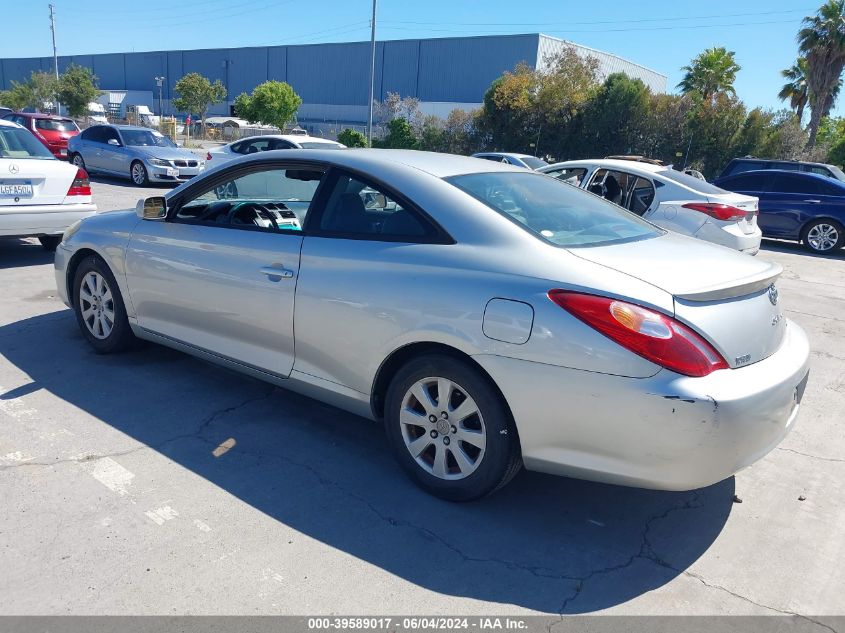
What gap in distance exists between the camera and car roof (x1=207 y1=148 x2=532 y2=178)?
145 inches

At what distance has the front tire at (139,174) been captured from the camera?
664 inches

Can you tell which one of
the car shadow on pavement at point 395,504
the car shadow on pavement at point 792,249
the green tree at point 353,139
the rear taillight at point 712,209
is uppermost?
the rear taillight at point 712,209

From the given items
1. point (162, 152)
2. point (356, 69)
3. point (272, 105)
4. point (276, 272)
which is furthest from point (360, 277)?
point (356, 69)

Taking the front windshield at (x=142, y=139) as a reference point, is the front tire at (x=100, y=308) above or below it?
below

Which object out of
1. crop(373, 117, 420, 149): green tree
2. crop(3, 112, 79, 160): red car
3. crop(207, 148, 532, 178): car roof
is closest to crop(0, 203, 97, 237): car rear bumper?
crop(207, 148, 532, 178): car roof

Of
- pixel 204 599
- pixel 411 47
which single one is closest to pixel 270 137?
pixel 204 599

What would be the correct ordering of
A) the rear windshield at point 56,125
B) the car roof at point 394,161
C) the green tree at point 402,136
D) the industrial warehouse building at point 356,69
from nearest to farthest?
the car roof at point 394,161 → the rear windshield at point 56,125 → the green tree at point 402,136 → the industrial warehouse building at point 356,69

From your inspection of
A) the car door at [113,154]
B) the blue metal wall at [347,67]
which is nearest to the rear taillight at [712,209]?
the car door at [113,154]

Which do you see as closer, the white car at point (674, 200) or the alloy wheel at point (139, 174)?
the white car at point (674, 200)

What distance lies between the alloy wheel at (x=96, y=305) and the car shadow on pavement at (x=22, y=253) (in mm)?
3645

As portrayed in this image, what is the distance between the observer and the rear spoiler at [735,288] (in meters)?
2.84

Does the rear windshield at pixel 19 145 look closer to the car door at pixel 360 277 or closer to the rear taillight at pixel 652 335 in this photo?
the car door at pixel 360 277

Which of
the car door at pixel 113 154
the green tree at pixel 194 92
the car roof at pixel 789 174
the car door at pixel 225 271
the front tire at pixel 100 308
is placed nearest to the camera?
the car door at pixel 225 271
